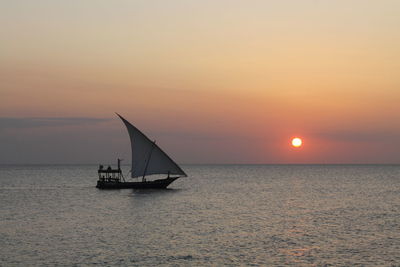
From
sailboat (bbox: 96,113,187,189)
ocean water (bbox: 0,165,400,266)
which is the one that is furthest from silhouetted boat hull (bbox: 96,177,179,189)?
ocean water (bbox: 0,165,400,266)

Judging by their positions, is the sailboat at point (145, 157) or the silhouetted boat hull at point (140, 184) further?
the silhouetted boat hull at point (140, 184)

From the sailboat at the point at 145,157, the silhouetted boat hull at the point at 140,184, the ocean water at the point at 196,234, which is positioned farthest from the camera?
the silhouetted boat hull at the point at 140,184

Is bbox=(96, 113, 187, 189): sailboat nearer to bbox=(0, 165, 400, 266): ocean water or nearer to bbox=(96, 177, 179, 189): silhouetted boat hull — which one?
bbox=(96, 177, 179, 189): silhouetted boat hull

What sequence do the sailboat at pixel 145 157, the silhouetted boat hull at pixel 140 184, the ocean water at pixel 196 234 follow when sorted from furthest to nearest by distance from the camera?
1. the silhouetted boat hull at pixel 140 184
2. the sailboat at pixel 145 157
3. the ocean water at pixel 196 234

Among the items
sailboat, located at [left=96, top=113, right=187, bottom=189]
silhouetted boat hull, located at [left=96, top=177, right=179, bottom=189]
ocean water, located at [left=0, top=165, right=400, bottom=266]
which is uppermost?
sailboat, located at [left=96, top=113, right=187, bottom=189]

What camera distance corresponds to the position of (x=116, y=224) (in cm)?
4684

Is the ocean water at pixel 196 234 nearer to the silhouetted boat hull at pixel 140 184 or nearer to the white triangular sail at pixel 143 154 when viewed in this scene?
the white triangular sail at pixel 143 154

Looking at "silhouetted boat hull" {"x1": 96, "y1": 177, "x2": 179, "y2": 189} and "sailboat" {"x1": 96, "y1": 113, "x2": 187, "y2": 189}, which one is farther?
"silhouetted boat hull" {"x1": 96, "y1": 177, "x2": 179, "y2": 189}

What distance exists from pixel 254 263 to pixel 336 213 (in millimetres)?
28833

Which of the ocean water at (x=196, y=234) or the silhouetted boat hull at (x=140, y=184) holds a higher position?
the silhouetted boat hull at (x=140, y=184)

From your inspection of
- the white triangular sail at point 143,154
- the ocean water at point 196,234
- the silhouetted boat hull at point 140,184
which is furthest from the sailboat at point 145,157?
the ocean water at point 196,234

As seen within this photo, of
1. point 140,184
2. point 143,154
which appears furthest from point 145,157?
point 140,184

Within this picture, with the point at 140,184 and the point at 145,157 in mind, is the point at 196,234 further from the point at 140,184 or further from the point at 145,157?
the point at 140,184

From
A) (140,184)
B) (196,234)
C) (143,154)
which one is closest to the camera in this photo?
(196,234)
